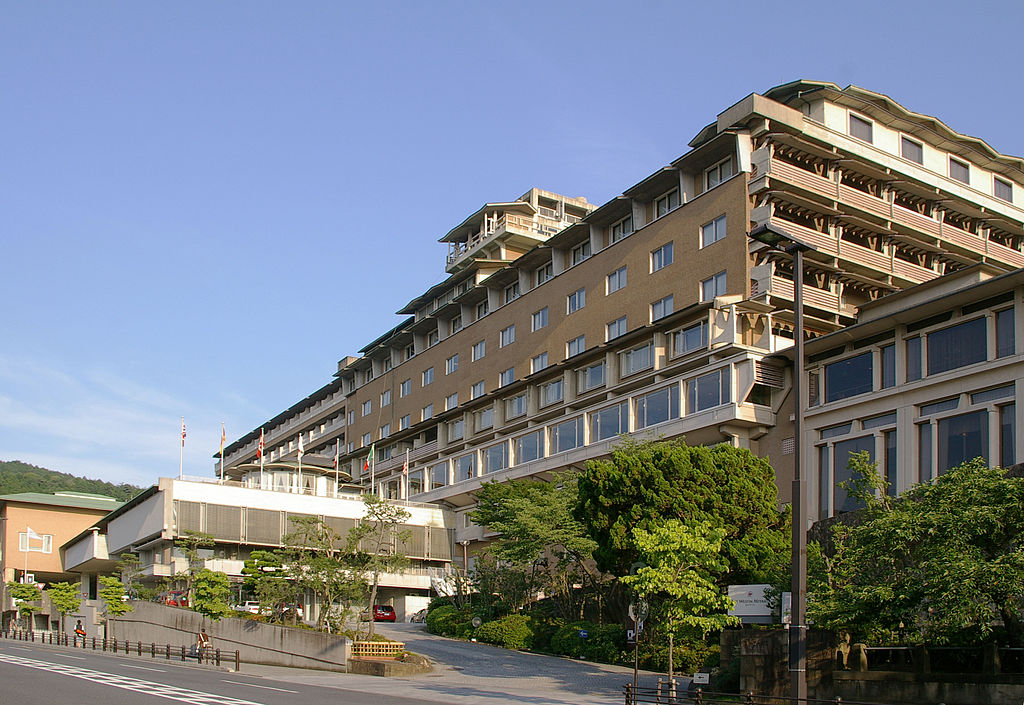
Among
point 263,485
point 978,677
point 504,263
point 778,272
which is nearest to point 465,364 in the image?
point 504,263

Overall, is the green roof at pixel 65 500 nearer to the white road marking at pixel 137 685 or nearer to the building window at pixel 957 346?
the white road marking at pixel 137 685

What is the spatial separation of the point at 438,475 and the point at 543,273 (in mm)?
17173

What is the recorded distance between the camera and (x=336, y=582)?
4156 centimetres

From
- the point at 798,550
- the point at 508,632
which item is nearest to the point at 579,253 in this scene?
the point at 508,632

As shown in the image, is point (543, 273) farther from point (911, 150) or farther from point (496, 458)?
point (911, 150)

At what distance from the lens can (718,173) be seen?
183 ft

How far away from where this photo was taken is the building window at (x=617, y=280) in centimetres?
6100

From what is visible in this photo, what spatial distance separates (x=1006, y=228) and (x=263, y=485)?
170 feet

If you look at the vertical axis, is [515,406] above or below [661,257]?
below

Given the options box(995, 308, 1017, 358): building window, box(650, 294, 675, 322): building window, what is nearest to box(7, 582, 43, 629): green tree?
box(650, 294, 675, 322): building window

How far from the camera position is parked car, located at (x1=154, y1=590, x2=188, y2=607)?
169ft

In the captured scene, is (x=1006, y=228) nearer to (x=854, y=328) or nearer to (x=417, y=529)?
(x=854, y=328)

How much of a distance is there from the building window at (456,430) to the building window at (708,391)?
28.9 metres

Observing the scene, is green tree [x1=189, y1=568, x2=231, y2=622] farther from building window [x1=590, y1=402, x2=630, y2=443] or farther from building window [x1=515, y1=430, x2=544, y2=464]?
building window [x1=515, y1=430, x2=544, y2=464]
